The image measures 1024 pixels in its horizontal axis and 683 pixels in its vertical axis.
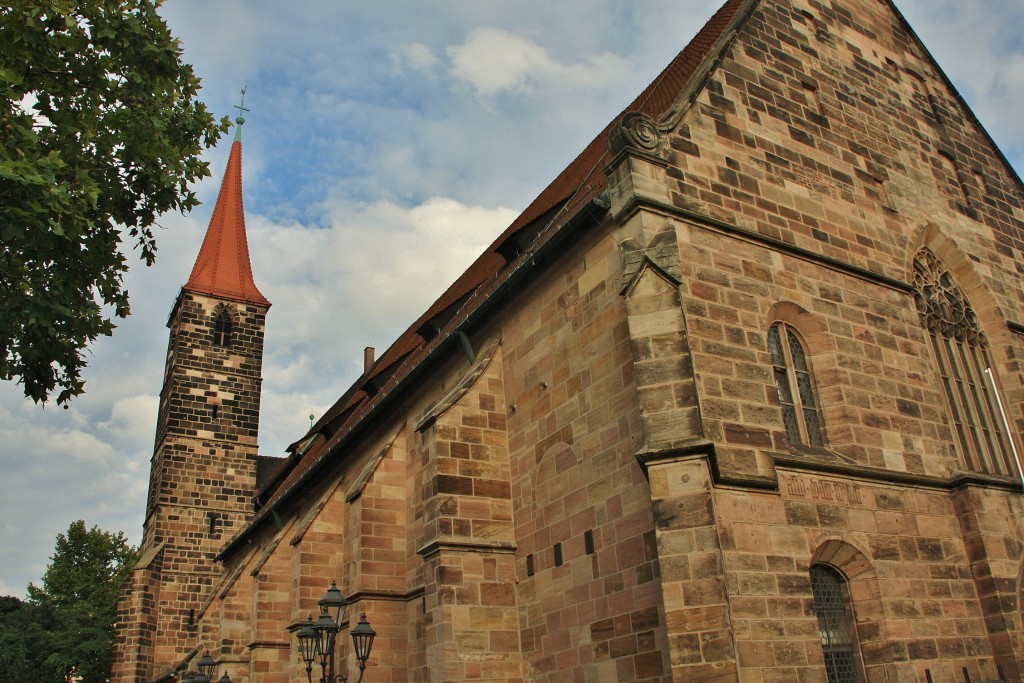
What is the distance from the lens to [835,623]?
870 cm

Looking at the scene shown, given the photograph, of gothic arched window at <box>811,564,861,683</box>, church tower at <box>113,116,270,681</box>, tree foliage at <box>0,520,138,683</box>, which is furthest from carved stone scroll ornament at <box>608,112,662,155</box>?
tree foliage at <box>0,520,138,683</box>

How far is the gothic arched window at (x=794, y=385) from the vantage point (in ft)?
31.5

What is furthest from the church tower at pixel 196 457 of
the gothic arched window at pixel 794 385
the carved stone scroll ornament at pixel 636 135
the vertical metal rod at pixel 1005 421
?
the vertical metal rod at pixel 1005 421

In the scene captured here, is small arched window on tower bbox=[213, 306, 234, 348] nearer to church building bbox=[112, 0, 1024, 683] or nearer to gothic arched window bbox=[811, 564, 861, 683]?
church building bbox=[112, 0, 1024, 683]

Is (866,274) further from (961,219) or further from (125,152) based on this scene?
(125,152)

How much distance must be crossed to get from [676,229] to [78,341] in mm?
6183

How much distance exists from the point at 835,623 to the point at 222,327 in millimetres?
25108

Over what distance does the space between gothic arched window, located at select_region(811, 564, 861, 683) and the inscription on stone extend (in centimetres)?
68

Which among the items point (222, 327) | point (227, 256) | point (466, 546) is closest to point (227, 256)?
point (227, 256)

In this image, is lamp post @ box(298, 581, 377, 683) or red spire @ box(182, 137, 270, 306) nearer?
lamp post @ box(298, 581, 377, 683)

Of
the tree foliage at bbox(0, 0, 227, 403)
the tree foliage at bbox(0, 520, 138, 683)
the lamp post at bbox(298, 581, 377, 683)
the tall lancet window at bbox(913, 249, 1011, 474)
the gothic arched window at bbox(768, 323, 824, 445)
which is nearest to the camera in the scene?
the tree foliage at bbox(0, 0, 227, 403)

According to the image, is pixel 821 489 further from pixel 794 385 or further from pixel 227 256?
pixel 227 256

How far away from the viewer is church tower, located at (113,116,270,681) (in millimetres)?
24906

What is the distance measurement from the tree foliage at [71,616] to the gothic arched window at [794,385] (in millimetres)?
32257
